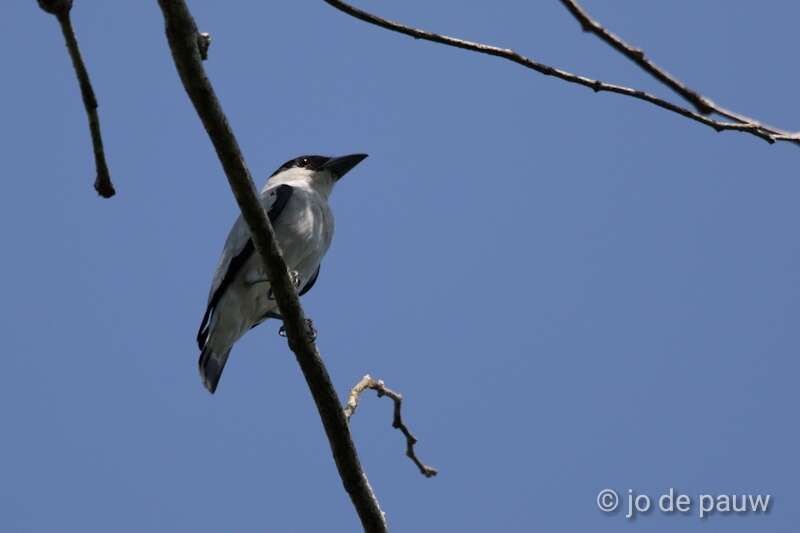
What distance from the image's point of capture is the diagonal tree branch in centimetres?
297

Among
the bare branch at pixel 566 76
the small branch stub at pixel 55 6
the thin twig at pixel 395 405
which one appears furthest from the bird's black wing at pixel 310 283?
the small branch stub at pixel 55 6

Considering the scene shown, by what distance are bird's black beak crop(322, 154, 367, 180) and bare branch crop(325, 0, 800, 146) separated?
514 cm

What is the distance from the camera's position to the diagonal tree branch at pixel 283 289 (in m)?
2.97

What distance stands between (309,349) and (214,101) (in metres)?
1.21

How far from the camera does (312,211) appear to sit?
21.8 feet

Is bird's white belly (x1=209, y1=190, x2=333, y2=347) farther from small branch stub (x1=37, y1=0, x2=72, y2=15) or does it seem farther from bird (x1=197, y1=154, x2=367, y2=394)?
small branch stub (x1=37, y1=0, x2=72, y2=15)

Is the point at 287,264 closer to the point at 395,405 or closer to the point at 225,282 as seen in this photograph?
the point at 225,282

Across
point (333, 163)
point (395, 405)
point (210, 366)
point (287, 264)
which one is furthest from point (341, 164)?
point (395, 405)

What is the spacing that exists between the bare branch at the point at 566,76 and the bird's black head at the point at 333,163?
5.14 meters

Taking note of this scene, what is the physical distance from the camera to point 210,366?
6.05m

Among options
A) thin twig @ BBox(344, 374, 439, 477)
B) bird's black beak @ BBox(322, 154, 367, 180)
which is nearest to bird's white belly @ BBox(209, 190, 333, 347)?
bird's black beak @ BBox(322, 154, 367, 180)

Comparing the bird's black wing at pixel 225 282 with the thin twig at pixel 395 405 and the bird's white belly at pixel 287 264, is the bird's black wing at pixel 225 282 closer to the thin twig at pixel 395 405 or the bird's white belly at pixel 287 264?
the bird's white belly at pixel 287 264

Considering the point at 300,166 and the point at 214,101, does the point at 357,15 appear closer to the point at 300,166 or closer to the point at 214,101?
the point at 214,101

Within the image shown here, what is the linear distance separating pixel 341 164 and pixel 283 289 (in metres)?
4.15
